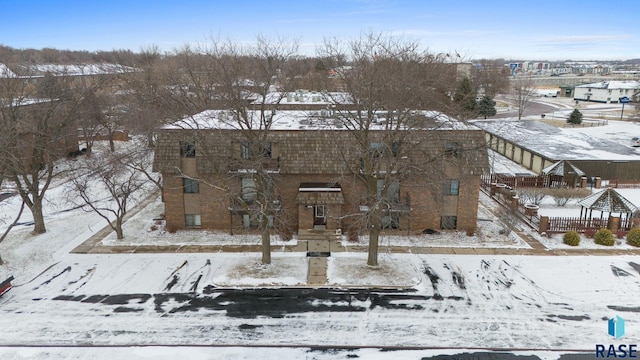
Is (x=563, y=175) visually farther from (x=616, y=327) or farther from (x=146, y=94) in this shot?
(x=146, y=94)

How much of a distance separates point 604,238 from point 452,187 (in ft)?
26.6

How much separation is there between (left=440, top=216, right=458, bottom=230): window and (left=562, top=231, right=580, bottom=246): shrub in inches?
219

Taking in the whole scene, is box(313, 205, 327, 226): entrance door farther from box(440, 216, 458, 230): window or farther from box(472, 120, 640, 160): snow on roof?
box(472, 120, 640, 160): snow on roof

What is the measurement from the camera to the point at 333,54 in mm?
20047

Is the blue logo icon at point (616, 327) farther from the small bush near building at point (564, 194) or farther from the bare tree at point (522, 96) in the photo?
the bare tree at point (522, 96)

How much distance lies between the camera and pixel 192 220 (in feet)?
83.8

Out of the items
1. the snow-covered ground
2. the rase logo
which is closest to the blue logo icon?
the rase logo

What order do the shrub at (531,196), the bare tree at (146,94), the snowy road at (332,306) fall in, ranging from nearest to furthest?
the snowy road at (332,306) < the shrub at (531,196) < the bare tree at (146,94)

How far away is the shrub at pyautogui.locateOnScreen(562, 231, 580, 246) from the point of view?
23.2 m

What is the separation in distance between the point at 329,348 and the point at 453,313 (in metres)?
5.22

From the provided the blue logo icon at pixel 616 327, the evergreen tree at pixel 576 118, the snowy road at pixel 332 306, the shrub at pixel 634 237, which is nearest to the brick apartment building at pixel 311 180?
the snowy road at pixel 332 306

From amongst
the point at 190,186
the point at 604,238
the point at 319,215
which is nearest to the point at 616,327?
the point at 604,238

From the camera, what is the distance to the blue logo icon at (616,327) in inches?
604

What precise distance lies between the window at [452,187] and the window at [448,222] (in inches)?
57.8
